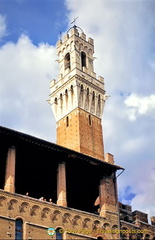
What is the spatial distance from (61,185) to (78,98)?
18.0 m

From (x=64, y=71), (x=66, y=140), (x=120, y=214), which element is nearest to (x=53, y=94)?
(x=64, y=71)

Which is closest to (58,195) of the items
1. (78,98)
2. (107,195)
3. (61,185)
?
(61,185)

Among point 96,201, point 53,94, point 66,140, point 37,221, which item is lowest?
point 37,221

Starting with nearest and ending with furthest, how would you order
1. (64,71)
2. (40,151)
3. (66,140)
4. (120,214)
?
(40,151) → (120,214) → (66,140) → (64,71)

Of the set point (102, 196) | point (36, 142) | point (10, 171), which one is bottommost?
point (102, 196)

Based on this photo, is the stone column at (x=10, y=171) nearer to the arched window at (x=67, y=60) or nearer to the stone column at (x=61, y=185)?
the stone column at (x=61, y=185)

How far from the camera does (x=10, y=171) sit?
90.6 ft

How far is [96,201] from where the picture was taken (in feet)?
113

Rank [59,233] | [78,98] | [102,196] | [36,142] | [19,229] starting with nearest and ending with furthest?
1. [19,229]
2. [59,233]
3. [36,142]
4. [102,196]
5. [78,98]

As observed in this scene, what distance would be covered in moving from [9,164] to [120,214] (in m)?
8.95

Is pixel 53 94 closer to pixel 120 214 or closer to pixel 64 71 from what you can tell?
pixel 64 71

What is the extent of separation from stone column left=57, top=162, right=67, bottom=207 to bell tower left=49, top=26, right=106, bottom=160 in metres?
12.7

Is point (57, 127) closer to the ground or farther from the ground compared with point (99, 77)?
closer to the ground

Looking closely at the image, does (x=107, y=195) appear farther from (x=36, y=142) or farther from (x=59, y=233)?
(x=36, y=142)
